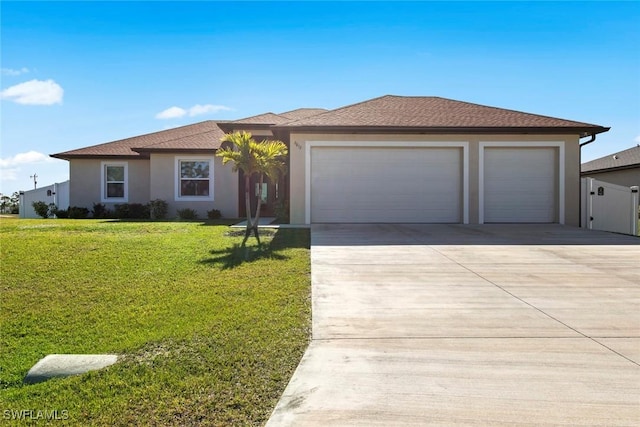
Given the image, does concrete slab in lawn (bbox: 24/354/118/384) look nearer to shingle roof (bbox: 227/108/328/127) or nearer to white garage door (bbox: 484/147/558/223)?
white garage door (bbox: 484/147/558/223)

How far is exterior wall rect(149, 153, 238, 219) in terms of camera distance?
1679 cm

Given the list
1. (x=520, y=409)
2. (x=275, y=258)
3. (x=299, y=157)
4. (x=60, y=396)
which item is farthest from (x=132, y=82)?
(x=520, y=409)

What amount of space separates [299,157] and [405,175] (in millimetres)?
3878


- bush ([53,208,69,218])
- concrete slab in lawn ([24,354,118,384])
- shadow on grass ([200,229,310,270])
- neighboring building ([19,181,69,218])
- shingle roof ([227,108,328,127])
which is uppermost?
shingle roof ([227,108,328,127])

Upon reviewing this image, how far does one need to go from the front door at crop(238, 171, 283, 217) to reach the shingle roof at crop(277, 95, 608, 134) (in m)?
4.71

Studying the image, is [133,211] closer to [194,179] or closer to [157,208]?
[157,208]

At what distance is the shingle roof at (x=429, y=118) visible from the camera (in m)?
12.8

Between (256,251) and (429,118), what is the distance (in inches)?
351

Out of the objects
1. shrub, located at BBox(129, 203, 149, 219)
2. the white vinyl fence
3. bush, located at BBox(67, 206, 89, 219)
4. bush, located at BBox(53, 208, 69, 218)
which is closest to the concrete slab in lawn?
shrub, located at BBox(129, 203, 149, 219)

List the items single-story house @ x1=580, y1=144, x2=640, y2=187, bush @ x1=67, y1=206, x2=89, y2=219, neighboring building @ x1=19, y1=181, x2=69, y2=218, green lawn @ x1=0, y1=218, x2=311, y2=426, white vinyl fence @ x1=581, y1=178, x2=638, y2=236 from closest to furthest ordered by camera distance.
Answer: green lawn @ x1=0, y1=218, x2=311, y2=426
white vinyl fence @ x1=581, y1=178, x2=638, y2=236
bush @ x1=67, y1=206, x2=89, y2=219
neighboring building @ x1=19, y1=181, x2=69, y2=218
single-story house @ x1=580, y1=144, x2=640, y2=187

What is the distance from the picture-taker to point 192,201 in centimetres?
1698

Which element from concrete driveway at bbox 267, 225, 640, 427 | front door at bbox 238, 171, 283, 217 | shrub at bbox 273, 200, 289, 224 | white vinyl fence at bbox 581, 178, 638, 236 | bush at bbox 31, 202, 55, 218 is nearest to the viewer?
concrete driveway at bbox 267, 225, 640, 427

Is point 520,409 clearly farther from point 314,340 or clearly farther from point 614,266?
point 614,266

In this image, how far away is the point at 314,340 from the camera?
3752 mm
